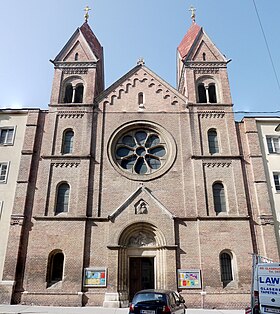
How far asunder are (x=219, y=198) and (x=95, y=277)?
931 cm

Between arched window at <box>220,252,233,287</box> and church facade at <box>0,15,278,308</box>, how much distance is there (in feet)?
0.20

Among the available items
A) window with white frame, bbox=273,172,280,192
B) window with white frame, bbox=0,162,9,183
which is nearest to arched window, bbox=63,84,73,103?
window with white frame, bbox=0,162,9,183

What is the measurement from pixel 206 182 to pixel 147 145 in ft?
16.6

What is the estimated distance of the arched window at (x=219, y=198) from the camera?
18.8 m

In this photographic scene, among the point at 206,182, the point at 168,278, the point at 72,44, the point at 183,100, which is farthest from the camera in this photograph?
the point at 72,44

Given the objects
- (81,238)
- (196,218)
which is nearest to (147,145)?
(196,218)

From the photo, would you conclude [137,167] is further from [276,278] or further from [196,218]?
[276,278]

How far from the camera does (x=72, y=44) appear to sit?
82.5 ft

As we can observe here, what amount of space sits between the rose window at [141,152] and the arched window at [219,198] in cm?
403

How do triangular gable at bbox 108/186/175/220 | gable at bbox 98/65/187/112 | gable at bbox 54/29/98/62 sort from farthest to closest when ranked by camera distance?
gable at bbox 54/29/98/62 < gable at bbox 98/65/187/112 < triangular gable at bbox 108/186/175/220

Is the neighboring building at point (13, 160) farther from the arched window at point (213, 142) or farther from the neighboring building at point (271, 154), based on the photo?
the neighboring building at point (271, 154)

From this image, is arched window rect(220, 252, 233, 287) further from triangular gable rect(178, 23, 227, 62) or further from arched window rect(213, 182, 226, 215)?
triangular gable rect(178, 23, 227, 62)

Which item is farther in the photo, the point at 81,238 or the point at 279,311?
the point at 81,238

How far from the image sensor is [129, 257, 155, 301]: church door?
17.1 metres
